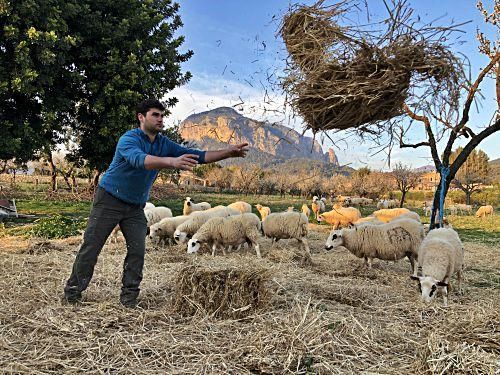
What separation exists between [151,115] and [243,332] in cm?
242

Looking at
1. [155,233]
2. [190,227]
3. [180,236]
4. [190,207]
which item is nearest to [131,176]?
[180,236]

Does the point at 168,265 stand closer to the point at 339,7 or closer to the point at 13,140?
the point at 339,7

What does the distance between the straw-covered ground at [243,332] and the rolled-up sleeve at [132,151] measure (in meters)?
1.28

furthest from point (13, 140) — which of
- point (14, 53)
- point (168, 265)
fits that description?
point (168, 265)

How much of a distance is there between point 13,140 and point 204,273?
35.1 feet

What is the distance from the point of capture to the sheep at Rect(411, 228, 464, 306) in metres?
4.96

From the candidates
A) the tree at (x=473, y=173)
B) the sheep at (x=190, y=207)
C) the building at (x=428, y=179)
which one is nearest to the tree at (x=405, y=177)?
the building at (x=428, y=179)

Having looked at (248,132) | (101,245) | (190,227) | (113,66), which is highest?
(113,66)

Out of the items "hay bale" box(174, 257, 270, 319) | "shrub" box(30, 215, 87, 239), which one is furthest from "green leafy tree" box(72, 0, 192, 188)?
"hay bale" box(174, 257, 270, 319)

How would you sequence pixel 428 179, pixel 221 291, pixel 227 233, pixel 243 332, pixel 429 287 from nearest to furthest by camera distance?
pixel 243 332
pixel 221 291
pixel 429 287
pixel 227 233
pixel 428 179

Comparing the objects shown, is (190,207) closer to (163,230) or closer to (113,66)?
(163,230)

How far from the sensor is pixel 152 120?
4164 millimetres

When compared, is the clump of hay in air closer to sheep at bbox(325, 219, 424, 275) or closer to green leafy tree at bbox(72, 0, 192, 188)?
sheep at bbox(325, 219, 424, 275)

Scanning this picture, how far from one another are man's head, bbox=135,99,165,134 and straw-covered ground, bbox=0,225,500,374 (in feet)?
5.07
